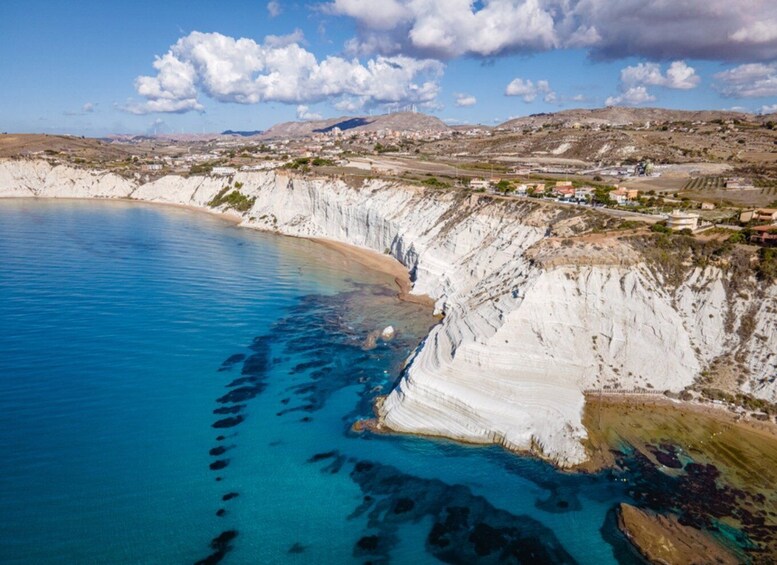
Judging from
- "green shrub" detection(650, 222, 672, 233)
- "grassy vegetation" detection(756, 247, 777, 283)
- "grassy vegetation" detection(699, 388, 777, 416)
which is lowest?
"grassy vegetation" detection(699, 388, 777, 416)

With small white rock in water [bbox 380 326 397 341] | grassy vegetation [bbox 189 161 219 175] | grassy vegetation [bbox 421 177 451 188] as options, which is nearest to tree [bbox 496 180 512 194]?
grassy vegetation [bbox 421 177 451 188]

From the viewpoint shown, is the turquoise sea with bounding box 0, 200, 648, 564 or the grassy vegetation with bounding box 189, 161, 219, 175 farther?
the grassy vegetation with bounding box 189, 161, 219, 175

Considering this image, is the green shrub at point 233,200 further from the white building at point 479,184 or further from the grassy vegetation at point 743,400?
the grassy vegetation at point 743,400

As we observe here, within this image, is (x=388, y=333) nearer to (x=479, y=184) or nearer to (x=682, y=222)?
(x=682, y=222)

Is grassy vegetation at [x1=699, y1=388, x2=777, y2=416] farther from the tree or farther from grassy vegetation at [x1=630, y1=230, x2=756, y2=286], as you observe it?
the tree

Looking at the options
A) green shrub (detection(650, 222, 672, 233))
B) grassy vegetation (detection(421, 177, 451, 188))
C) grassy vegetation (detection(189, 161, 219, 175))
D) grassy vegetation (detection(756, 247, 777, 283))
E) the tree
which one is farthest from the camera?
grassy vegetation (detection(189, 161, 219, 175))

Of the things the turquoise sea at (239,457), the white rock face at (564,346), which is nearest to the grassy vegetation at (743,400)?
the white rock face at (564,346)
